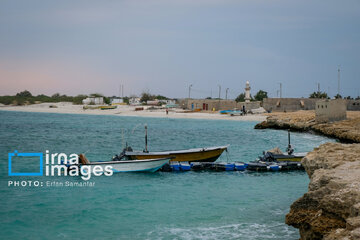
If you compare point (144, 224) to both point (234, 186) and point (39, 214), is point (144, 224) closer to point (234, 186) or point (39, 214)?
point (39, 214)

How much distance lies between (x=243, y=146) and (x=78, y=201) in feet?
71.8

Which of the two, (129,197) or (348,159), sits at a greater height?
(348,159)

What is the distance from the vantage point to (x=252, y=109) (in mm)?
80188

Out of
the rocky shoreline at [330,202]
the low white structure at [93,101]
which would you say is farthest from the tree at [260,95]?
the rocky shoreline at [330,202]

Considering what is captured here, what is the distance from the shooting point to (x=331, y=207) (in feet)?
24.8

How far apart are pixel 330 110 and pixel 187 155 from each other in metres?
27.7

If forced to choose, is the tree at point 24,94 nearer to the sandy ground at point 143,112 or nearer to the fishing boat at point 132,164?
the sandy ground at point 143,112

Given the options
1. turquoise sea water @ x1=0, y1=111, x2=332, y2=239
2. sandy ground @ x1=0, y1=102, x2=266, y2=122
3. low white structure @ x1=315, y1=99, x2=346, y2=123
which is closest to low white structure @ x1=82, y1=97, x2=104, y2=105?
sandy ground @ x1=0, y1=102, x2=266, y2=122

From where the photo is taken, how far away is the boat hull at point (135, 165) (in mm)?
19781

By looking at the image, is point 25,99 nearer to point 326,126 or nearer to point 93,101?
point 93,101

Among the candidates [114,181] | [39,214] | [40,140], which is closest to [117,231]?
[39,214]

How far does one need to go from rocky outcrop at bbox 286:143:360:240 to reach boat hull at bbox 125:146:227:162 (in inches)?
514

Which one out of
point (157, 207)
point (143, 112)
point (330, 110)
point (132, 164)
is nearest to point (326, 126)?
point (330, 110)

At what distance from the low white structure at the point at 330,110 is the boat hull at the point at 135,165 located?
3029 cm
